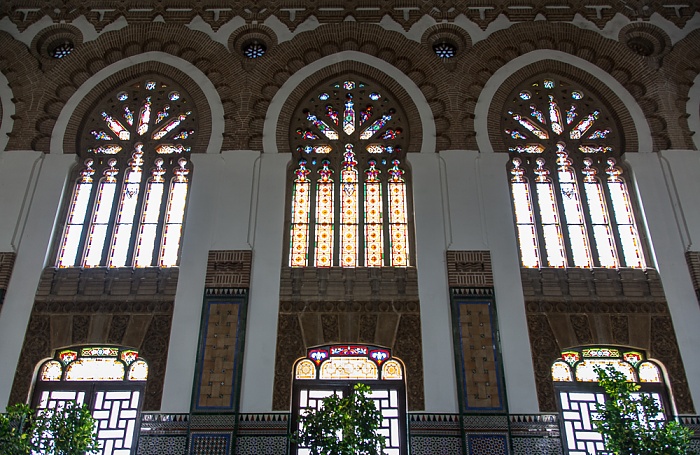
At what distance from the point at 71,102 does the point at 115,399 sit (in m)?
5.93

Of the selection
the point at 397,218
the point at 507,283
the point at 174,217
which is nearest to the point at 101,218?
the point at 174,217

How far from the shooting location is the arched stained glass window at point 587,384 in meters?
10.2

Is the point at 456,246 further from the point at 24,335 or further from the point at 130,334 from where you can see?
the point at 24,335

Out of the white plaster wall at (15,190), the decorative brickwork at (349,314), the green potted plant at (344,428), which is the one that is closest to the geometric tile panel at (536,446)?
the decorative brickwork at (349,314)

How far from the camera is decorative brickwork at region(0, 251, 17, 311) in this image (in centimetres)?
1117

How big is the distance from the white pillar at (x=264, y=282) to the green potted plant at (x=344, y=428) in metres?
1.43

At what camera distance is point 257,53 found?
549 inches

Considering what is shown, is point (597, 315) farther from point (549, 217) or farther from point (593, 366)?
point (549, 217)

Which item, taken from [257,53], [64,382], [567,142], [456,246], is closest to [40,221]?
[64,382]

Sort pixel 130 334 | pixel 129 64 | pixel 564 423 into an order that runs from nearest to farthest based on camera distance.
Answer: pixel 564 423
pixel 130 334
pixel 129 64

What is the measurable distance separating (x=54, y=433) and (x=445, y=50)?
384 inches

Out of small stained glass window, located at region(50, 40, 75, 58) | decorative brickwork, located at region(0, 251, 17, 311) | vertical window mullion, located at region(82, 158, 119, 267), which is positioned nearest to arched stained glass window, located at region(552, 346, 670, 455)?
vertical window mullion, located at region(82, 158, 119, 267)

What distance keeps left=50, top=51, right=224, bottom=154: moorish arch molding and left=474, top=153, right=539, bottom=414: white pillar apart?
192 inches

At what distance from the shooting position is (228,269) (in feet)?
37.2
